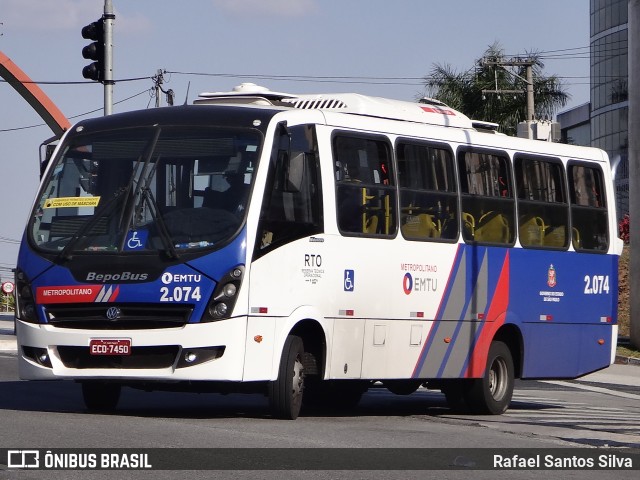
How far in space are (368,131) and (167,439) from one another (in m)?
5.14

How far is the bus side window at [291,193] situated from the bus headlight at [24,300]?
222 centimetres

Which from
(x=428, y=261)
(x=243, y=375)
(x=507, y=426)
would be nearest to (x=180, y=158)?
(x=243, y=375)

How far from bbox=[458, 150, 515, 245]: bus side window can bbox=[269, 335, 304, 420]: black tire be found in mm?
3461

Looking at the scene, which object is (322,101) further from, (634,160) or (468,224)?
(634,160)

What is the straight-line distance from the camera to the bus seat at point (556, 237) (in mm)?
17531

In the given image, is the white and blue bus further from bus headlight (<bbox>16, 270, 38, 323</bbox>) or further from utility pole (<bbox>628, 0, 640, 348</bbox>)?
utility pole (<bbox>628, 0, 640, 348</bbox>)

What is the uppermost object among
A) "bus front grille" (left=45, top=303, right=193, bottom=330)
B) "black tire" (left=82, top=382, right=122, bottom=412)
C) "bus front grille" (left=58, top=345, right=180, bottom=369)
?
"bus front grille" (left=45, top=303, right=193, bottom=330)

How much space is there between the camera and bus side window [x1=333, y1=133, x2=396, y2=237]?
47.2 ft

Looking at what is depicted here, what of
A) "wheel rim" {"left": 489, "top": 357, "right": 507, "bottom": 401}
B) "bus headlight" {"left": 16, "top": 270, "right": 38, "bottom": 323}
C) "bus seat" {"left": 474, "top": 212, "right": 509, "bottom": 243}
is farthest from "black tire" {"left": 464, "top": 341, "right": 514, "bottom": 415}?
"bus headlight" {"left": 16, "top": 270, "right": 38, "bottom": 323}

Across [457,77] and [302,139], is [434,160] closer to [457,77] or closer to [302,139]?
[302,139]

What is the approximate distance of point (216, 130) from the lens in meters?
13.6

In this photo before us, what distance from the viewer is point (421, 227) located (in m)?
15.5

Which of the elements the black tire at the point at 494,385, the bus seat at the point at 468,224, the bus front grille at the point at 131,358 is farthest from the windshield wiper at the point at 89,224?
the black tire at the point at 494,385

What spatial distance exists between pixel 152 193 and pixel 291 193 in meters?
1.32
